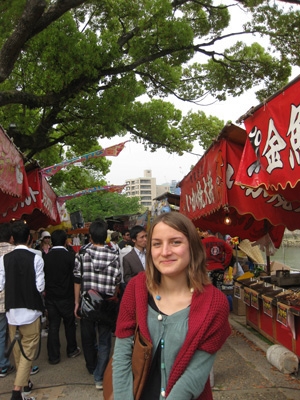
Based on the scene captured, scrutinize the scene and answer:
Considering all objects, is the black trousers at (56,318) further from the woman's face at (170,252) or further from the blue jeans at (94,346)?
the woman's face at (170,252)

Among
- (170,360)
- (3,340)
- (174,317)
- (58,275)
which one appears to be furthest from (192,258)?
(3,340)

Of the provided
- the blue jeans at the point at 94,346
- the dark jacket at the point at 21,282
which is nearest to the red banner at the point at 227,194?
the blue jeans at the point at 94,346

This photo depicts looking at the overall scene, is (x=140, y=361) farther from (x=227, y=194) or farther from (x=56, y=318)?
(x=56, y=318)

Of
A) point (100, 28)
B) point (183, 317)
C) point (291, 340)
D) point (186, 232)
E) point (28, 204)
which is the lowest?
point (291, 340)

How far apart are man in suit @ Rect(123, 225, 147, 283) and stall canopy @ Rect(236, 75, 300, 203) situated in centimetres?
224

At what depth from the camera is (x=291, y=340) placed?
5410mm

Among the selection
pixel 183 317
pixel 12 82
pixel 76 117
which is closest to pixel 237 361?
pixel 183 317

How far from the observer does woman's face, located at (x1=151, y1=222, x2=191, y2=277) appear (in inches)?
79.6

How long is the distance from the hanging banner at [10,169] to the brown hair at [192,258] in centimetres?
294

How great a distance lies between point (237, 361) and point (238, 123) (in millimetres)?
3725

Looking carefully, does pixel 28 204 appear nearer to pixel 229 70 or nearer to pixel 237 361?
pixel 237 361

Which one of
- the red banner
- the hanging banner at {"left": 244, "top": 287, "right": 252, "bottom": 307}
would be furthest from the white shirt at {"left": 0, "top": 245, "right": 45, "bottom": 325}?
the hanging banner at {"left": 244, "top": 287, "right": 252, "bottom": 307}

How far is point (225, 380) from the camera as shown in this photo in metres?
4.80

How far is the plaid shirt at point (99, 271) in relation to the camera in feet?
15.4
